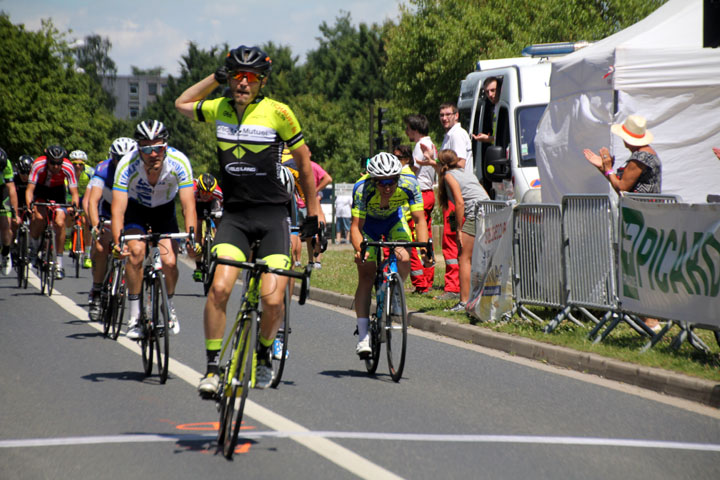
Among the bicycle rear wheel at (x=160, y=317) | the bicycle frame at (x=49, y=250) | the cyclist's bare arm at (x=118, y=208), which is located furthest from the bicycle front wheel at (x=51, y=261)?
the bicycle rear wheel at (x=160, y=317)

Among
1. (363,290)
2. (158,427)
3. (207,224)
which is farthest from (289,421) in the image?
(207,224)

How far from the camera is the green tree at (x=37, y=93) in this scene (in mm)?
45969

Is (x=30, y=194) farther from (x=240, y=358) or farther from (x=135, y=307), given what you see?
(x=240, y=358)

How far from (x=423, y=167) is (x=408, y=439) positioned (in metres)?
9.06

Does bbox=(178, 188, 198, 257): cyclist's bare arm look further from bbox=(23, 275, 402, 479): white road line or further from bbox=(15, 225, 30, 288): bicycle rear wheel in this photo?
bbox=(15, 225, 30, 288): bicycle rear wheel

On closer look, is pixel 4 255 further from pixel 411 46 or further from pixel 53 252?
pixel 411 46

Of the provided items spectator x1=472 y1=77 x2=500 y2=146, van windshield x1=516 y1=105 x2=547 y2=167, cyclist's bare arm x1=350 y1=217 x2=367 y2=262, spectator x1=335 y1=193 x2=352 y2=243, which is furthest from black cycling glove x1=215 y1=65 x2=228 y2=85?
spectator x1=335 y1=193 x2=352 y2=243

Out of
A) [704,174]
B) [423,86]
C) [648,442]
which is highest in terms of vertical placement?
[423,86]

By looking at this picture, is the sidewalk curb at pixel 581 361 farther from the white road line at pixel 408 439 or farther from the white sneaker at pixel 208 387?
the white sneaker at pixel 208 387

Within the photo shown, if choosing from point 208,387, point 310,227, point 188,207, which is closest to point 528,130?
point 188,207

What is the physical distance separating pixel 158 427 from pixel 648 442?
9.71ft

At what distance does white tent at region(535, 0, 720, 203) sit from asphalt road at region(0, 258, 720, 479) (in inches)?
152

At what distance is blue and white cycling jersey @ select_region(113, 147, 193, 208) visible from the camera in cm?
830

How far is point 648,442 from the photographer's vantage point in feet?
20.1
